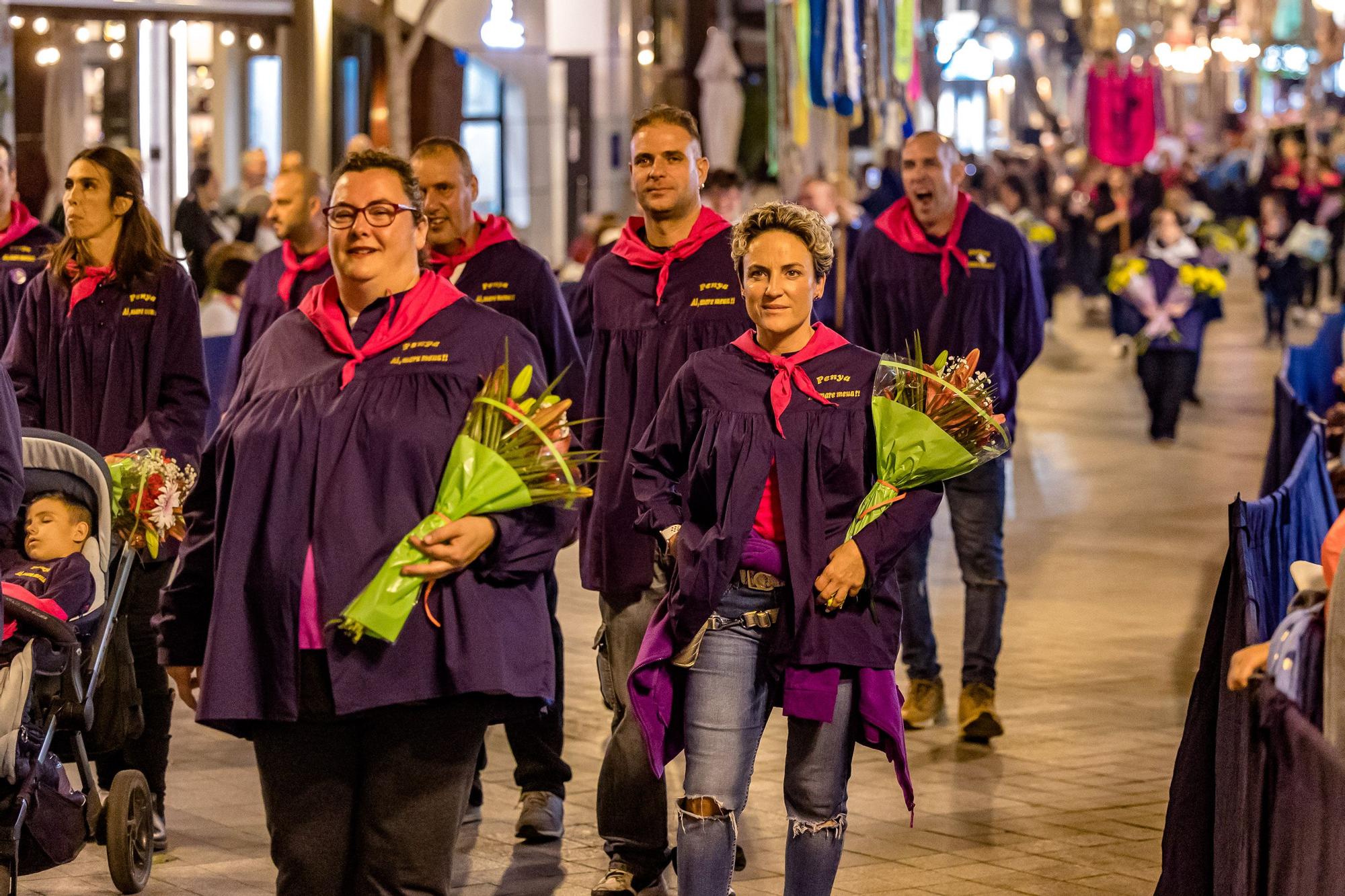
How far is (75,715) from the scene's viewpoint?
6.35m

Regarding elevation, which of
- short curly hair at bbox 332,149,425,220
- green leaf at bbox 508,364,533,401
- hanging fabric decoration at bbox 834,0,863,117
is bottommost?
green leaf at bbox 508,364,533,401

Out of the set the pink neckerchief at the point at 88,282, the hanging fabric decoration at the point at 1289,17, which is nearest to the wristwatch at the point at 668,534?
the pink neckerchief at the point at 88,282

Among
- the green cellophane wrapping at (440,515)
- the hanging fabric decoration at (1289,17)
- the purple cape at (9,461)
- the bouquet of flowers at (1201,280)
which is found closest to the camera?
the green cellophane wrapping at (440,515)

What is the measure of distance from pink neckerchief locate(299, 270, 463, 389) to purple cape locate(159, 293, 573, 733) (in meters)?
0.02

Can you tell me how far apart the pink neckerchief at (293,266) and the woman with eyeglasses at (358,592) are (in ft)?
9.74

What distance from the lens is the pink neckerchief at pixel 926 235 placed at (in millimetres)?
8961

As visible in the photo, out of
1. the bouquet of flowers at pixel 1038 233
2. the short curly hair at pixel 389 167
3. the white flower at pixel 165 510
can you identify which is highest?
the bouquet of flowers at pixel 1038 233

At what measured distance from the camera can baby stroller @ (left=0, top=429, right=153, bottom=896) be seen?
19.6ft

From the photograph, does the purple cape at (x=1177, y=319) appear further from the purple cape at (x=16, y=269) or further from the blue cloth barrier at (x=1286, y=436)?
the purple cape at (x=16, y=269)

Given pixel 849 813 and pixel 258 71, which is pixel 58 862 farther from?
pixel 258 71

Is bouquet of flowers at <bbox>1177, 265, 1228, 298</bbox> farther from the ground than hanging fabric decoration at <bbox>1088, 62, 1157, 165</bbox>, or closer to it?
closer to it

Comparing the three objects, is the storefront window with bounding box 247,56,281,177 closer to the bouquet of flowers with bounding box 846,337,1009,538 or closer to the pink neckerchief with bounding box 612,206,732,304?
the pink neckerchief with bounding box 612,206,732,304

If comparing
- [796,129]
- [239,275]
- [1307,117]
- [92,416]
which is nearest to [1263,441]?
[796,129]

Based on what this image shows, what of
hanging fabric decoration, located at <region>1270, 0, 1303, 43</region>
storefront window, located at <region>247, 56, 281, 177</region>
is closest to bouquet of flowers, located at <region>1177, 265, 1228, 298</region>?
storefront window, located at <region>247, 56, 281, 177</region>
